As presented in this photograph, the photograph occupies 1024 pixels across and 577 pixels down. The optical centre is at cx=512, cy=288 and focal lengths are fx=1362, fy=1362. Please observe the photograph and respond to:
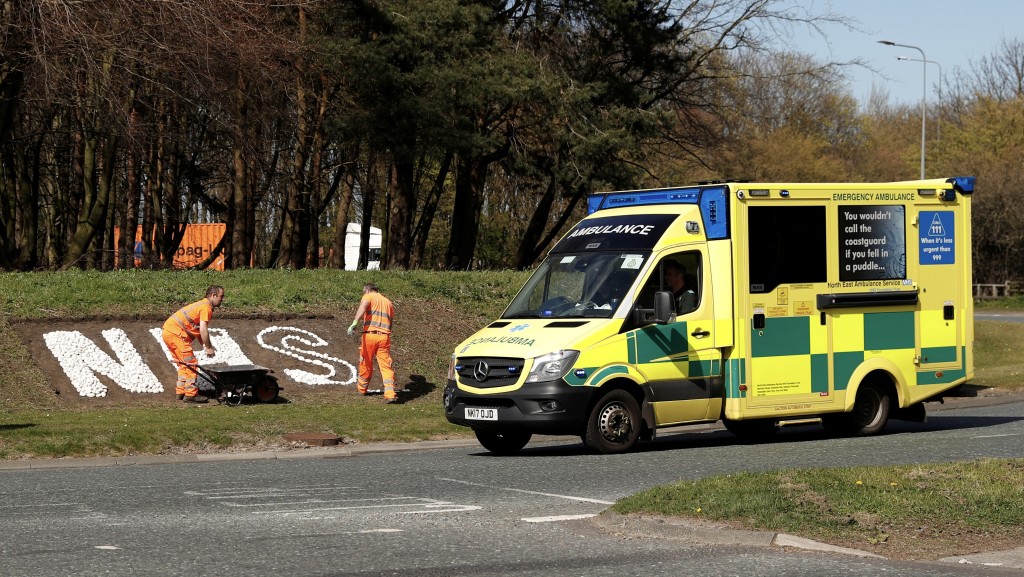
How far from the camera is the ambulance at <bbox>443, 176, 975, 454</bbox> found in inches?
567

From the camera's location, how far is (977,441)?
15758 mm

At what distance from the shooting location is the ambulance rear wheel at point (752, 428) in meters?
16.1

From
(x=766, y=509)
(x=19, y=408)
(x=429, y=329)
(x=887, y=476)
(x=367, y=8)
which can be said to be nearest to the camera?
(x=766, y=509)

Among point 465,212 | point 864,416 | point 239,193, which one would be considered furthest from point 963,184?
point 465,212

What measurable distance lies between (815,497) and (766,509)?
59 cm

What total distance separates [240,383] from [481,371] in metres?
6.03

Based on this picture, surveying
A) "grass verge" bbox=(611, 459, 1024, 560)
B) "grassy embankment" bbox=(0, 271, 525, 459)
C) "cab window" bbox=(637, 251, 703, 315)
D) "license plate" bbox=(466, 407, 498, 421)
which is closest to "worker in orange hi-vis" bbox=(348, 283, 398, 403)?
"grassy embankment" bbox=(0, 271, 525, 459)

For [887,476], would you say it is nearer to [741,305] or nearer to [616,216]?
[741,305]

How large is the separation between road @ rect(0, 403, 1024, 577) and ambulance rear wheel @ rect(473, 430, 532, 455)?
19cm

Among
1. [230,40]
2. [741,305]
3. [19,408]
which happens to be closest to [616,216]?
[741,305]

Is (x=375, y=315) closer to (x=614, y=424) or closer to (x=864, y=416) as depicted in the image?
(x=614, y=424)

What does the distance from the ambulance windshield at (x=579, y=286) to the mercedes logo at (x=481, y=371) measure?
38.2 inches

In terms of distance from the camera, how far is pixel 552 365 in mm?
14078

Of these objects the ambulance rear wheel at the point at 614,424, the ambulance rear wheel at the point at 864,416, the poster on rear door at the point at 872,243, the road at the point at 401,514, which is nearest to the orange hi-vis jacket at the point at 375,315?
the road at the point at 401,514
